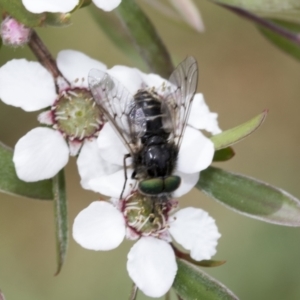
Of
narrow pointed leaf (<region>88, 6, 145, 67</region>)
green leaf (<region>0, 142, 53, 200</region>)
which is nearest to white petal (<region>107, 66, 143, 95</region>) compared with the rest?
green leaf (<region>0, 142, 53, 200</region>)

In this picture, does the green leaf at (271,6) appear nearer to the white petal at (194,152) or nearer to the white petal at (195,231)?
the white petal at (194,152)

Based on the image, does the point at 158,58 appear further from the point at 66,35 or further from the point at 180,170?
the point at 66,35

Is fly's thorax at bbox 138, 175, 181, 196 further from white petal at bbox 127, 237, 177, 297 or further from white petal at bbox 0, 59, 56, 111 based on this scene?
white petal at bbox 0, 59, 56, 111

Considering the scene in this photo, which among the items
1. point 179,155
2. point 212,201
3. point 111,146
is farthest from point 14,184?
point 212,201

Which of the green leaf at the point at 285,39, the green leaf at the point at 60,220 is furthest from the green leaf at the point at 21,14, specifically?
the green leaf at the point at 285,39

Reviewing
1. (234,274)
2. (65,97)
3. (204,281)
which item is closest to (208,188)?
(204,281)

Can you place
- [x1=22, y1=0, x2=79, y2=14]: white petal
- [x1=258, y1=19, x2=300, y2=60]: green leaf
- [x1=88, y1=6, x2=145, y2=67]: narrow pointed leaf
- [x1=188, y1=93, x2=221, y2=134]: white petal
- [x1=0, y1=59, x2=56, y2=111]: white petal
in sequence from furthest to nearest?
[x1=88, y1=6, x2=145, y2=67]: narrow pointed leaf, [x1=258, y1=19, x2=300, y2=60]: green leaf, [x1=188, y1=93, x2=221, y2=134]: white petal, [x1=0, y1=59, x2=56, y2=111]: white petal, [x1=22, y1=0, x2=79, y2=14]: white petal
